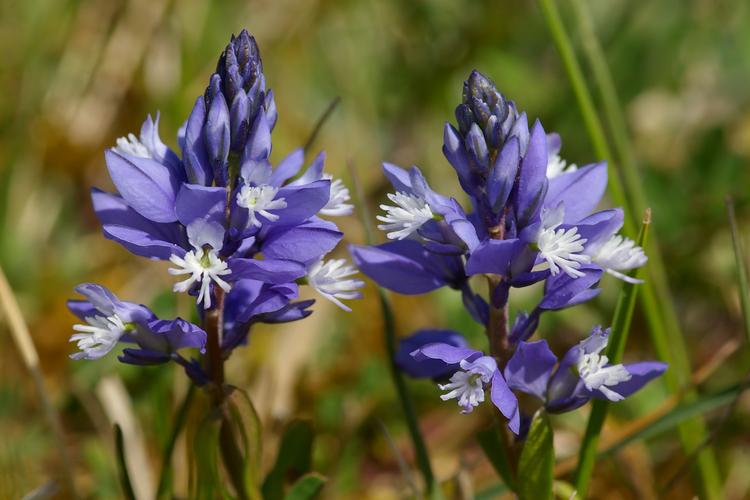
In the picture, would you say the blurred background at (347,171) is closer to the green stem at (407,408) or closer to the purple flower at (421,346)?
the green stem at (407,408)

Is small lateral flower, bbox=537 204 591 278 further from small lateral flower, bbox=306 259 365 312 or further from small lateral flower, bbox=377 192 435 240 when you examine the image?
small lateral flower, bbox=306 259 365 312

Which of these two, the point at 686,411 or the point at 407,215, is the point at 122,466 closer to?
the point at 407,215

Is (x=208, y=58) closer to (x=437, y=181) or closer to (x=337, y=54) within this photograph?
(x=337, y=54)

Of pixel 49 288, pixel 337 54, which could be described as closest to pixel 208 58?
pixel 337 54

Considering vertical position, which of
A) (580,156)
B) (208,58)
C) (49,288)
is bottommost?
(49,288)

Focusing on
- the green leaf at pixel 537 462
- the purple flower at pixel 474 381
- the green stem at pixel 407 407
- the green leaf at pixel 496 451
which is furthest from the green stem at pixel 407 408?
the purple flower at pixel 474 381

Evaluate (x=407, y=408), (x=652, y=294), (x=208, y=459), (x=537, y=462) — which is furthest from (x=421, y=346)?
(x=652, y=294)
